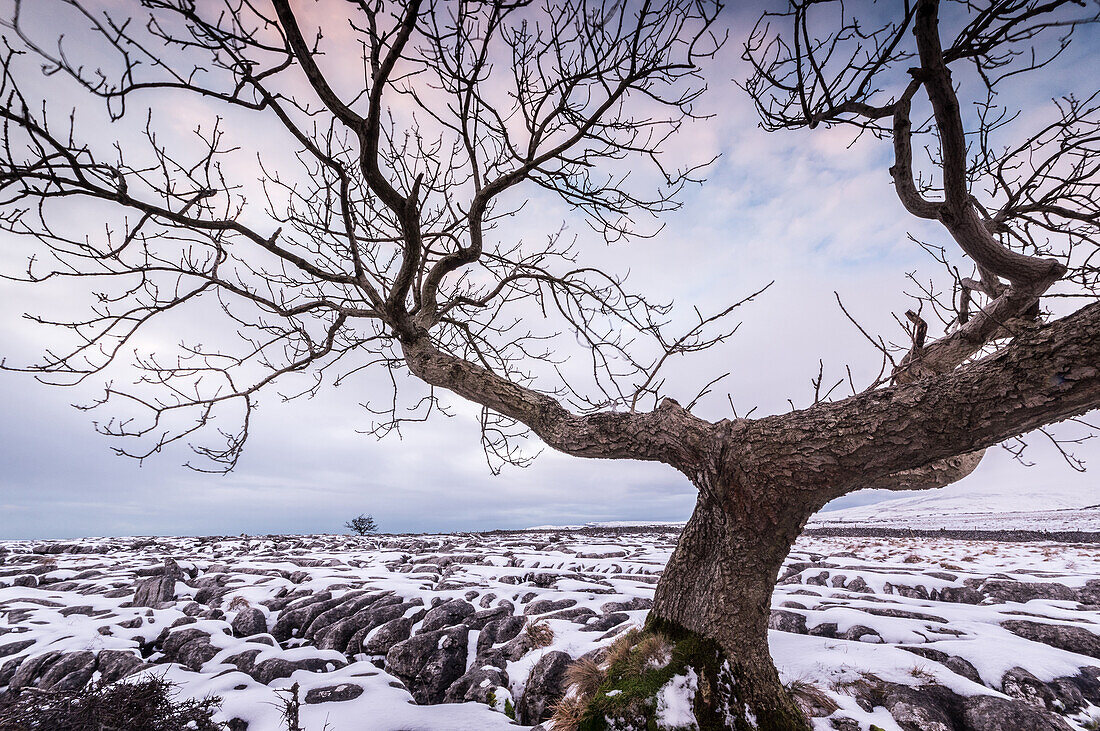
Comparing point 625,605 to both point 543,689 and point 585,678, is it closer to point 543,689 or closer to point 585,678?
point 543,689

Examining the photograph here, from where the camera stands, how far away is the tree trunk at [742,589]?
2762 millimetres

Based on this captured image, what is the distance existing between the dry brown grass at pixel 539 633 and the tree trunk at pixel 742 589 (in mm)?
1518

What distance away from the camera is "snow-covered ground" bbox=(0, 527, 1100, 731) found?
132 inches

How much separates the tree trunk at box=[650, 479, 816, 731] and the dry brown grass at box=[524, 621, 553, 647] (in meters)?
1.52

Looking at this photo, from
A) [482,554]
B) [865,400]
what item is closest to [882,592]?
[865,400]

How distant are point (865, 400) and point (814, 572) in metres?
5.67

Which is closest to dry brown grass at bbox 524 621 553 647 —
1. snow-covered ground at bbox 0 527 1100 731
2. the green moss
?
snow-covered ground at bbox 0 527 1100 731

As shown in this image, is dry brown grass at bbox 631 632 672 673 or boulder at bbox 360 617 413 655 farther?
boulder at bbox 360 617 413 655

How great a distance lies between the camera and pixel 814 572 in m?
6.97

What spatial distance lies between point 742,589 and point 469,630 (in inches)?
117

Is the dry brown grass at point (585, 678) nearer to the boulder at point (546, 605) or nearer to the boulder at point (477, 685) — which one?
the boulder at point (477, 685)

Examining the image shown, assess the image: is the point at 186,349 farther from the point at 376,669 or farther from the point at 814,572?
the point at 814,572

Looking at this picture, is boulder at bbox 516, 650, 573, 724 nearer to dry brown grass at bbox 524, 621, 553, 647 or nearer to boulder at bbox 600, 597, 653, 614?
dry brown grass at bbox 524, 621, 553, 647

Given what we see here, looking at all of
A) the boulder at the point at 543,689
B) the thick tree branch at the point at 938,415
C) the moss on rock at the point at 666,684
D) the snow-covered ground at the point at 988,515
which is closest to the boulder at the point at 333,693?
the boulder at the point at 543,689
